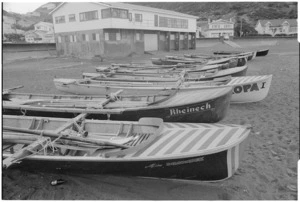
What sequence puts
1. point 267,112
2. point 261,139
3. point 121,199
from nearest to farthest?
point 121,199, point 261,139, point 267,112

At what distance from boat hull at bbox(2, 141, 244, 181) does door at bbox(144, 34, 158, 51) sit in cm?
3188

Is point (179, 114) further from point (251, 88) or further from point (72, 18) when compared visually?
point (72, 18)

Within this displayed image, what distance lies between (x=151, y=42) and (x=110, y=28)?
9.15 meters

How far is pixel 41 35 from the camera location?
250 ft

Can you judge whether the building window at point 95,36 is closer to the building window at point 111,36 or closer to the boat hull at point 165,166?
the building window at point 111,36

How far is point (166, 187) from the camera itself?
15.8ft

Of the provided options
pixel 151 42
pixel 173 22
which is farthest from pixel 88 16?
pixel 173 22

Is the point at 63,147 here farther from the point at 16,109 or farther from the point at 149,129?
the point at 16,109

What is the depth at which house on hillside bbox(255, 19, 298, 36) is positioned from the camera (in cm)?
7256

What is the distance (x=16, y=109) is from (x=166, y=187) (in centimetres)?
534

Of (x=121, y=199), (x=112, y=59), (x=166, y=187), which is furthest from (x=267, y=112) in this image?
(x=112, y=59)

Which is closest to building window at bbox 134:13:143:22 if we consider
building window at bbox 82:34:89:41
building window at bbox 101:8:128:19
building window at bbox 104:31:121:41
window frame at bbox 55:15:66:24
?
building window at bbox 101:8:128:19

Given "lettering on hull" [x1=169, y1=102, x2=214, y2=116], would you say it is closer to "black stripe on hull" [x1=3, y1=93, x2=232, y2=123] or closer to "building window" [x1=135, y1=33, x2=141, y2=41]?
"black stripe on hull" [x1=3, y1=93, x2=232, y2=123]

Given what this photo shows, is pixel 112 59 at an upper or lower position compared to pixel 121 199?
upper
